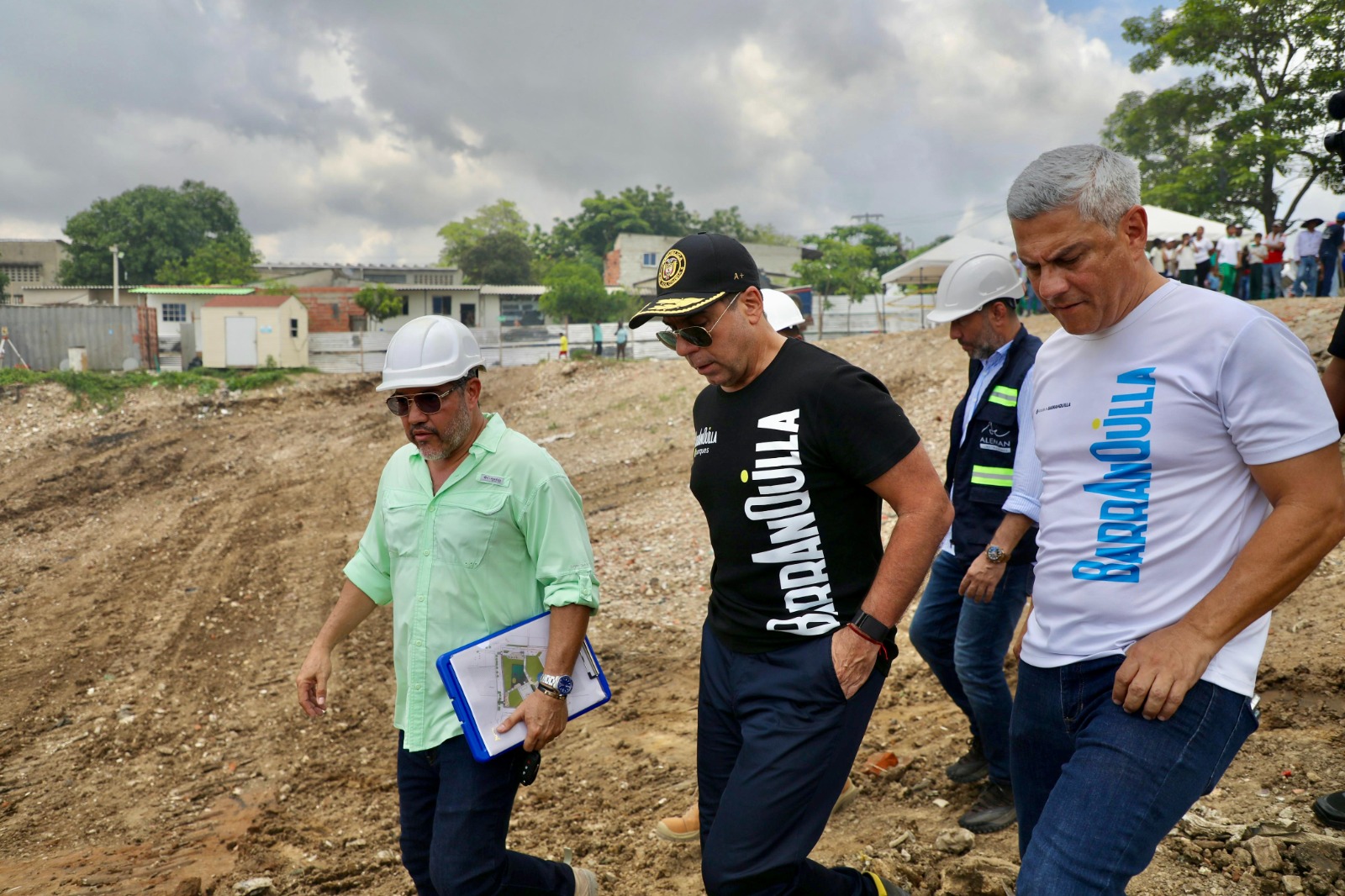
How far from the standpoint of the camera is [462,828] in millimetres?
2674

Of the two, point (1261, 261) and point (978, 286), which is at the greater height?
point (1261, 261)

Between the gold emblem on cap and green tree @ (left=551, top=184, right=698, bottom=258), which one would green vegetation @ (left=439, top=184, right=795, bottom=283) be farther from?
the gold emblem on cap

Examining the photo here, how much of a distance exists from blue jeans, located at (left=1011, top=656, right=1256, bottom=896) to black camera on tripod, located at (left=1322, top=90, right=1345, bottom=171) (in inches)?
84.2

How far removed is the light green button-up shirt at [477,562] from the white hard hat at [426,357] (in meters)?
0.26

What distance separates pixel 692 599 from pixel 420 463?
5.38 meters

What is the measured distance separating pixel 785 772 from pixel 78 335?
26647 millimetres

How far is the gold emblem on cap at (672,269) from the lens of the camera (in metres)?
2.55

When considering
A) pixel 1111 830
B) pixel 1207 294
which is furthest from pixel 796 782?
pixel 1207 294

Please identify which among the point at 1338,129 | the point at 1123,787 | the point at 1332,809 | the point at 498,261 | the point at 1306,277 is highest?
the point at 498,261

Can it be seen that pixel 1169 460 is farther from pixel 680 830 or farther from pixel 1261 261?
pixel 1261 261

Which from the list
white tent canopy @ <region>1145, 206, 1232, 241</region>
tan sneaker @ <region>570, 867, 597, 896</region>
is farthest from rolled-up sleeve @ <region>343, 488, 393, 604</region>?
white tent canopy @ <region>1145, 206, 1232, 241</region>

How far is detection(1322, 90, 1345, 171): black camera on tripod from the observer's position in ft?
9.84

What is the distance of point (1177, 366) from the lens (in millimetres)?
1899

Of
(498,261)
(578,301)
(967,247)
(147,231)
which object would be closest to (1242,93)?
(967,247)
